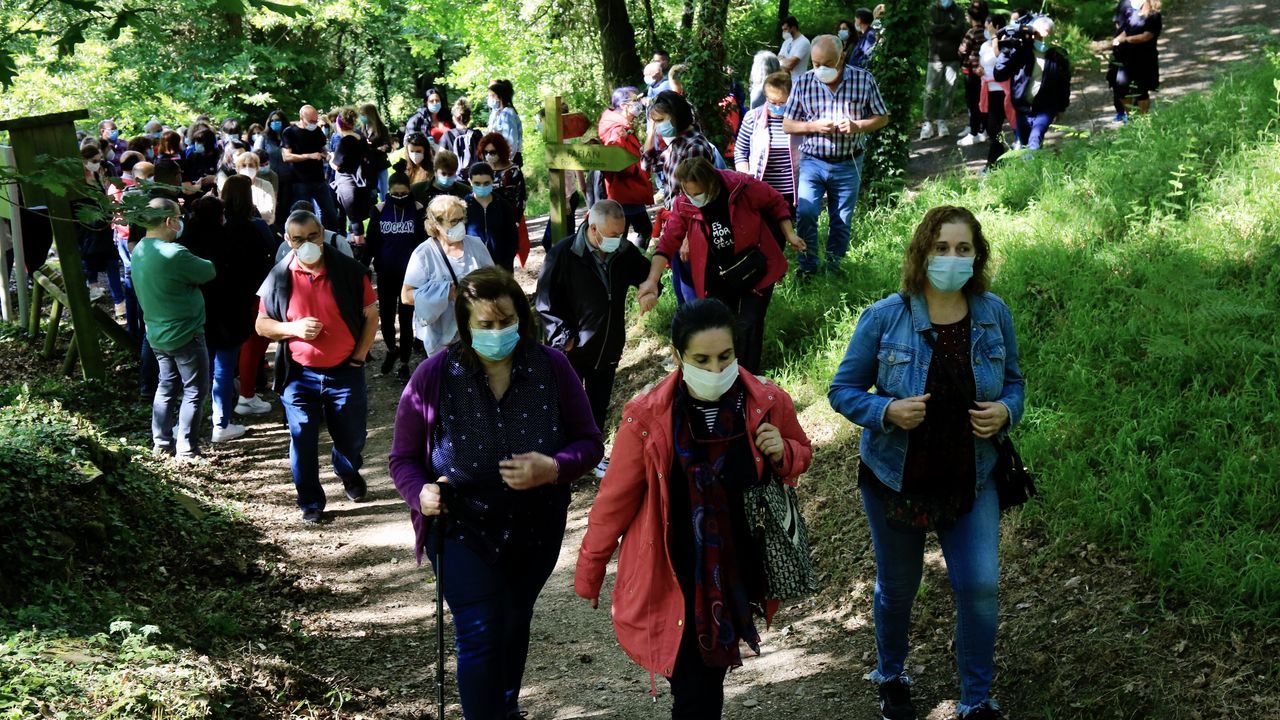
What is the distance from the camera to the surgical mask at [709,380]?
401 centimetres

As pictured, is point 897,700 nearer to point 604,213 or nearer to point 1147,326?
point 1147,326

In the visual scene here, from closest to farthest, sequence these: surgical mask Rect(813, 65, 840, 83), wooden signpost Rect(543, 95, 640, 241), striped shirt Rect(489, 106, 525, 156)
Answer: surgical mask Rect(813, 65, 840, 83) < wooden signpost Rect(543, 95, 640, 241) < striped shirt Rect(489, 106, 525, 156)

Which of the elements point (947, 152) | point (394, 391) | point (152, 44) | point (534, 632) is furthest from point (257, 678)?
point (152, 44)

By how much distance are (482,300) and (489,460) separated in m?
0.62

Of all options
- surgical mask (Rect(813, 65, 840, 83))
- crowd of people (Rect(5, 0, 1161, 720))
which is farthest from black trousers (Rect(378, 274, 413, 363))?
surgical mask (Rect(813, 65, 840, 83))

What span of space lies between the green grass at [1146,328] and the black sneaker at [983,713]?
3.48 feet

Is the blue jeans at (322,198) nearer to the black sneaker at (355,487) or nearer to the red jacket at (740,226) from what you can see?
the black sneaker at (355,487)

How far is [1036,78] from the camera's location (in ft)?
39.5

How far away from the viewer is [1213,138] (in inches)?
370

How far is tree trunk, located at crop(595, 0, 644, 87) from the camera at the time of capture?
53.7ft

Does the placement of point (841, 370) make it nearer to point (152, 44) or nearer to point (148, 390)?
point (148, 390)

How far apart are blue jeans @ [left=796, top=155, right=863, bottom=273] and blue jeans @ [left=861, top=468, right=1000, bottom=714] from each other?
5.37 metres

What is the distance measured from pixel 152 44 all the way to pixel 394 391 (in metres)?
21.4

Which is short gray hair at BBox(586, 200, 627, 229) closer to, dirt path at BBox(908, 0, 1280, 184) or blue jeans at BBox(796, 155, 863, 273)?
blue jeans at BBox(796, 155, 863, 273)
